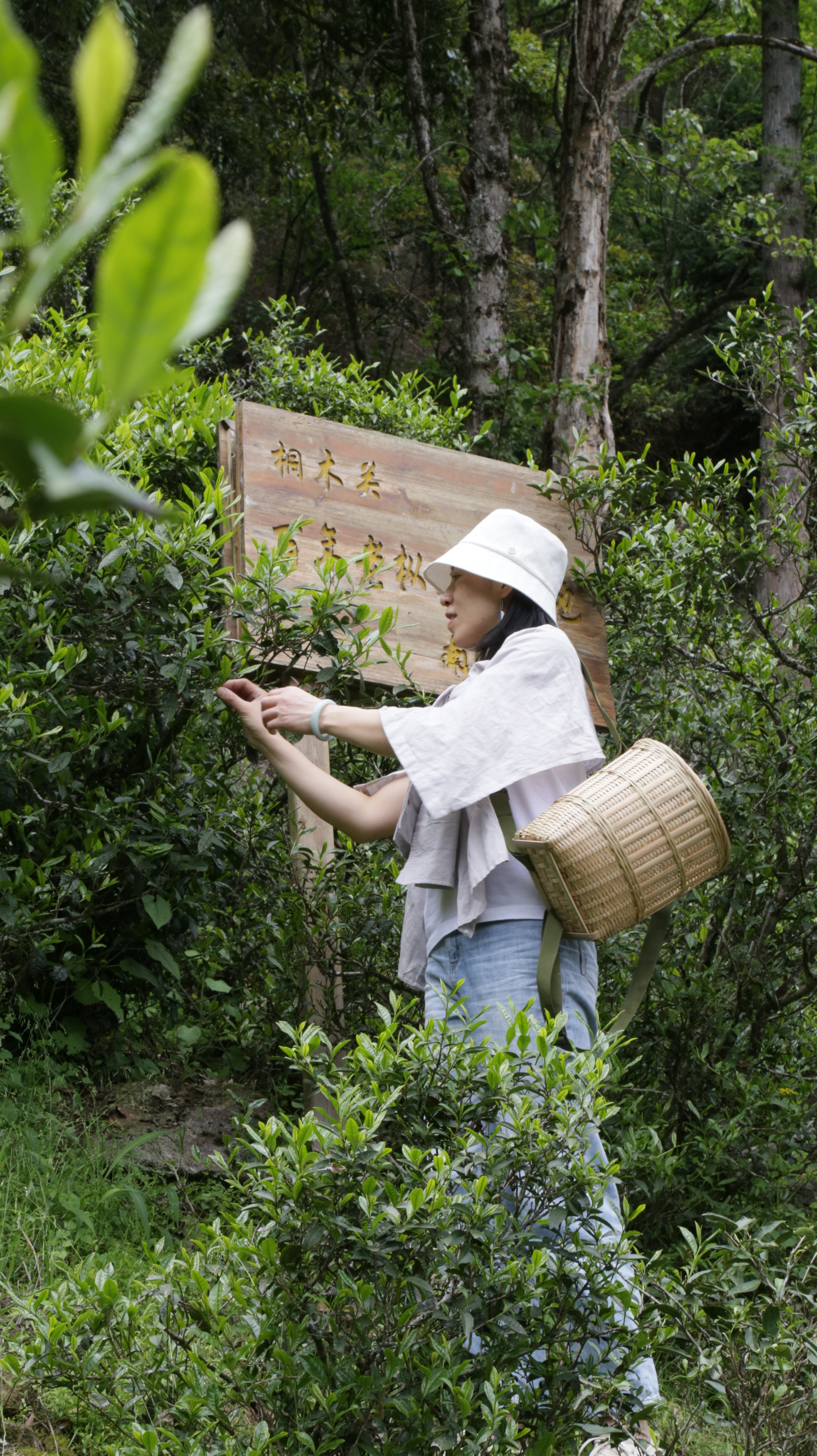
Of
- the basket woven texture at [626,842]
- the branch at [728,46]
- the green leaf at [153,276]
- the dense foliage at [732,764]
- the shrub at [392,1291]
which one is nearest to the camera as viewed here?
the green leaf at [153,276]

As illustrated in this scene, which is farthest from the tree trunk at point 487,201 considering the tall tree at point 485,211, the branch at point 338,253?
the branch at point 338,253

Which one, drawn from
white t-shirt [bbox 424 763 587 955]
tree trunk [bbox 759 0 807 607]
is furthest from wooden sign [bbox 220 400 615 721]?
tree trunk [bbox 759 0 807 607]

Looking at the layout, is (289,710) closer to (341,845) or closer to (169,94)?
(341,845)

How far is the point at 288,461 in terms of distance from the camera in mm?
3355

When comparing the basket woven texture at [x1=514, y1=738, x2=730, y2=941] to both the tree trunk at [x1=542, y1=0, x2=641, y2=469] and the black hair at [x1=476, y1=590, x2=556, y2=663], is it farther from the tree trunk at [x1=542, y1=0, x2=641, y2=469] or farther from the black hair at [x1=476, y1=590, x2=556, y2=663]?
the tree trunk at [x1=542, y1=0, x2=641, y2=469]

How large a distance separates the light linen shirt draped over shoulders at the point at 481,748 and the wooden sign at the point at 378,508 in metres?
0.69

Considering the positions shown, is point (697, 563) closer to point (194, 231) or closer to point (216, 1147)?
point (216, 1147)

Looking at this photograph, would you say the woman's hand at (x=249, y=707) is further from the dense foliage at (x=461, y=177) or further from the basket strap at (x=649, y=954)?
the dense foliage at (x=461, y=177)

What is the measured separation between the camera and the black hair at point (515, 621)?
2598 millimetres

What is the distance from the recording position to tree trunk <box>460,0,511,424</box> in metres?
8.02

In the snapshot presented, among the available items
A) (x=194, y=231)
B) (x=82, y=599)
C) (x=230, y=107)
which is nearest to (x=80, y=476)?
(x=194, y=231)

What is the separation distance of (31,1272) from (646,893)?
5.27ft

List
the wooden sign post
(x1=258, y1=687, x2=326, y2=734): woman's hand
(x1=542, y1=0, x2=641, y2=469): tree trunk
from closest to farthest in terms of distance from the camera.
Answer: (x1=258, y1=687, x2=326, y2=734): woman's hand < the wooden sign post < (x1=542, y1=0, x2=641, y2=469): tree trunk

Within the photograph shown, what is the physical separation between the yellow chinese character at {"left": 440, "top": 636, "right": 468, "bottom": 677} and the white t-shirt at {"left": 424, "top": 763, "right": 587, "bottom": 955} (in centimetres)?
107
